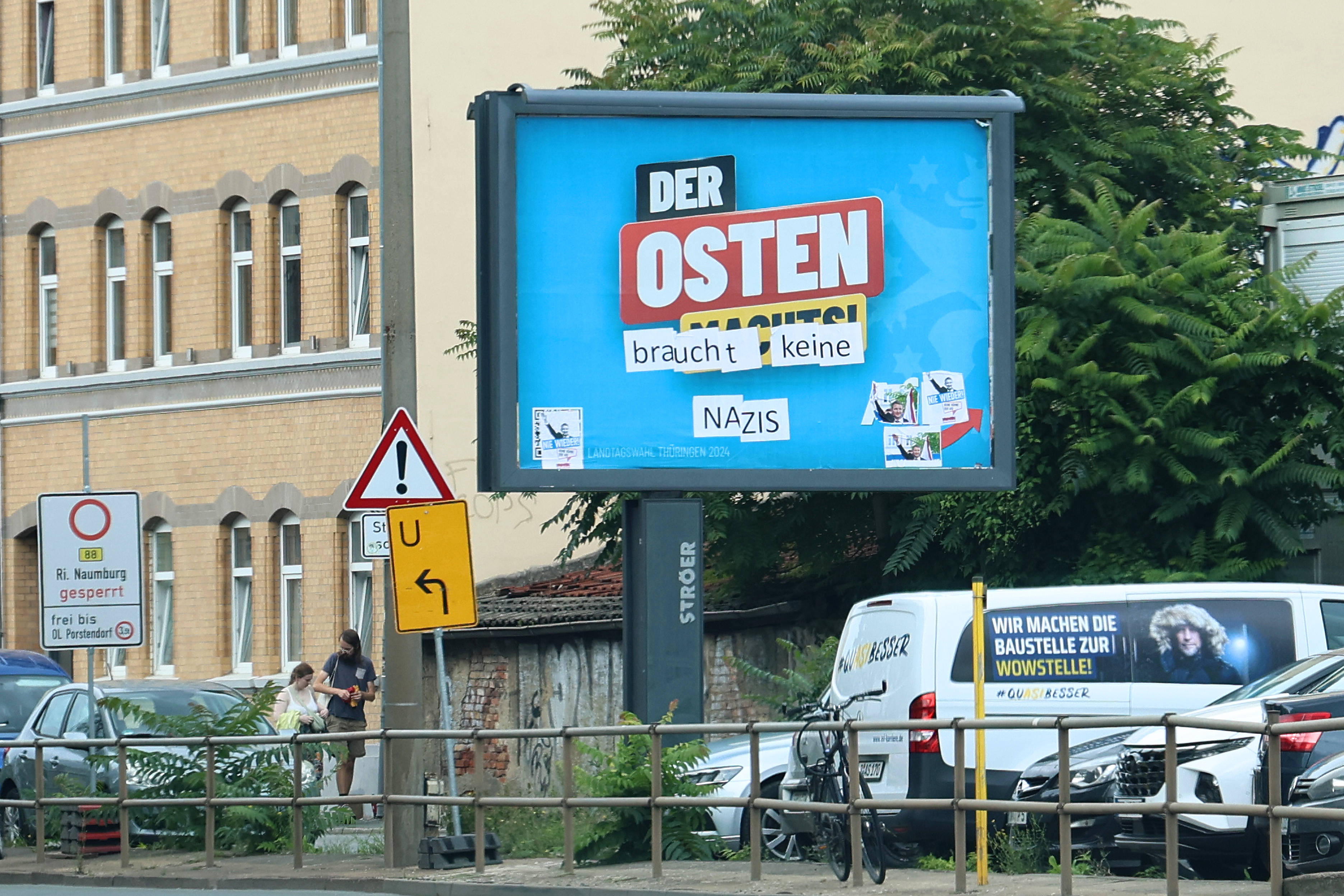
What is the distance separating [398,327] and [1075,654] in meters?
5.03

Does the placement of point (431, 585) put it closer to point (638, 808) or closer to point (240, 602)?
point (638, 808)

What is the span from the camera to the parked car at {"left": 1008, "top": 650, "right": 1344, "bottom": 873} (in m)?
13.1

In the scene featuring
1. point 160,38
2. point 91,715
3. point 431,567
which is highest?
point 160,38

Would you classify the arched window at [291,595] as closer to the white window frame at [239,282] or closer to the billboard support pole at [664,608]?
the white window frame at [239,282]

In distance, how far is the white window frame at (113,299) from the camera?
33.4m

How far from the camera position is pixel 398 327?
15492 millimetres

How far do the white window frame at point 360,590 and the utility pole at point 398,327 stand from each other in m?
14.9

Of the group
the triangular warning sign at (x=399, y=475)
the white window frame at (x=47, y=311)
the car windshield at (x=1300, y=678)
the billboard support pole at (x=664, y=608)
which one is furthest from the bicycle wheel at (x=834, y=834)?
the white window frame at (x=47, y=311)

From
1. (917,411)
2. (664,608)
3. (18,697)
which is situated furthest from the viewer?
(18,697)

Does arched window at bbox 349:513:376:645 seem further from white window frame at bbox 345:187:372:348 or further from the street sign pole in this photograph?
the street sign pole

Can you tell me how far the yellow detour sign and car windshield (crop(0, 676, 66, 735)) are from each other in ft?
33.8

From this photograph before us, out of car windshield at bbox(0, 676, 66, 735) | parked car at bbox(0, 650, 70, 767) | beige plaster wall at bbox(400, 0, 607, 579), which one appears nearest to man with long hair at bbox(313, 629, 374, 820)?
parked car at bbox(0, 650, 70, 767)

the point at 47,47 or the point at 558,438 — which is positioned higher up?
the point at 47,47

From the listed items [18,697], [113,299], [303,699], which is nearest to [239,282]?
[113,299]
